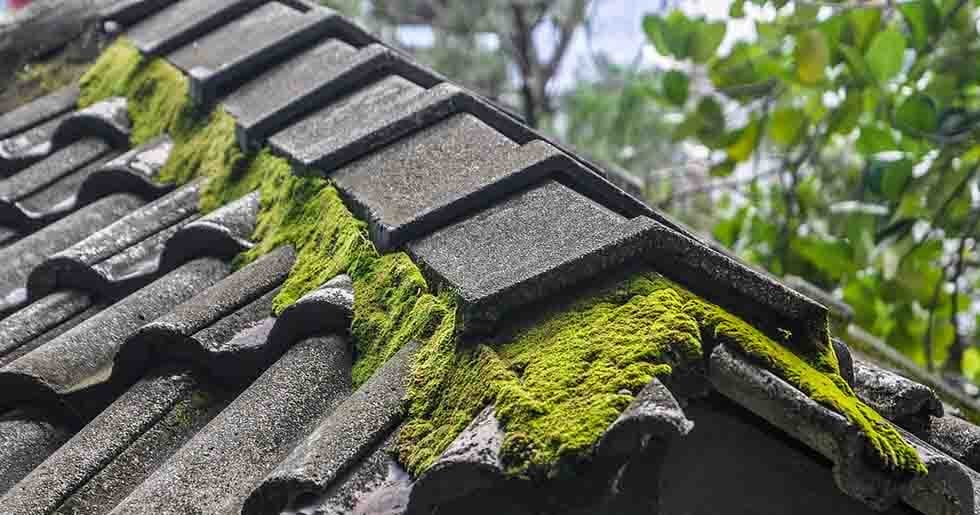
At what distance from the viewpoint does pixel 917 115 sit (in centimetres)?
393

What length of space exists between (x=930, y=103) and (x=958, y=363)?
2.04 meters

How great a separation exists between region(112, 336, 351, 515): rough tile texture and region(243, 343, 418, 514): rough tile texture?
8 centimetres

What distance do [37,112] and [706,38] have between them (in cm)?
247

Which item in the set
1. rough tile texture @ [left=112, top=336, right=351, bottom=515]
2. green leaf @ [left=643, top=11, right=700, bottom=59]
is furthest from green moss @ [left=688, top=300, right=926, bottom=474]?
green leaf @ [left=643, top=11, right=700, bottom=59]

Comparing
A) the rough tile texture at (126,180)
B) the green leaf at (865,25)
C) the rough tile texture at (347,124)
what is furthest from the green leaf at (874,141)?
the rough tile texture at (126,180)

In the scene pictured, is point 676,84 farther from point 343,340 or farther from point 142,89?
point 343,340

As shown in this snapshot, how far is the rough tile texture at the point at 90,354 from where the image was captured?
1.92m

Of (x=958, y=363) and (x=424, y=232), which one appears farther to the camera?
(x=958, y=363)

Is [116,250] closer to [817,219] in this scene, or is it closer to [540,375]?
[540,375]

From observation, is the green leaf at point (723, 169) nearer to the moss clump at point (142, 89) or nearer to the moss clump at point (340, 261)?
the moss clump at point (142, 89)

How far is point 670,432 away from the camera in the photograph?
1.26 meters

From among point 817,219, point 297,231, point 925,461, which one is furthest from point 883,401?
point 817,219

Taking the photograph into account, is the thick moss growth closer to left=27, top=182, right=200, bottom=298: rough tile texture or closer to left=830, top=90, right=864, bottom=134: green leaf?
left=27, top=182, right=200, bottom=298: rough tile texture

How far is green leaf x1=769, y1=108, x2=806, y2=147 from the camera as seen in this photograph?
5.19 m
